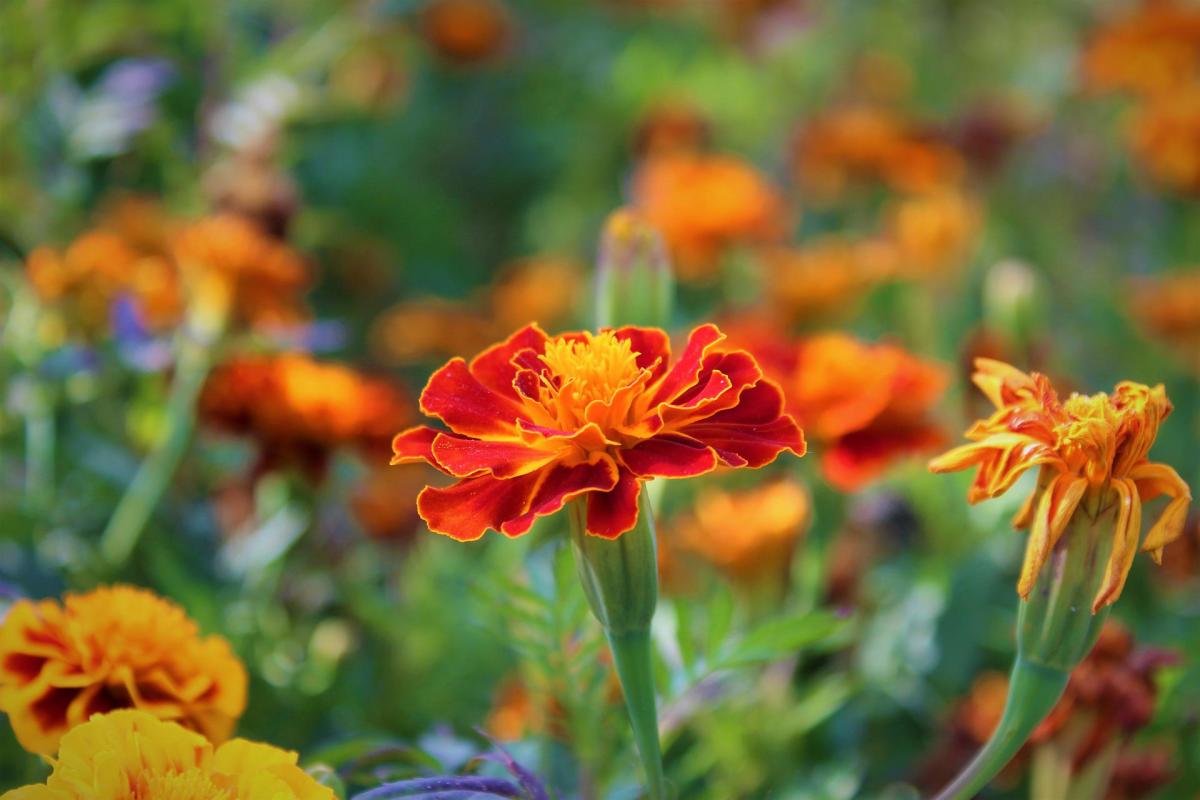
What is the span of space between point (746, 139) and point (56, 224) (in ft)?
4.10

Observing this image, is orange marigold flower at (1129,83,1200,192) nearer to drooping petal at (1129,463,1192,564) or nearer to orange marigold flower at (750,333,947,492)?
orange marigold flower at (750,333,947,492)

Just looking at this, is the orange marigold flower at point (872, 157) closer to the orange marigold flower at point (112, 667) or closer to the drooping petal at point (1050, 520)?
the drooping petal at point (1050, 520)

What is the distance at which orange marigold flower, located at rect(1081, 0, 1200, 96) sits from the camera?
1.77 metres

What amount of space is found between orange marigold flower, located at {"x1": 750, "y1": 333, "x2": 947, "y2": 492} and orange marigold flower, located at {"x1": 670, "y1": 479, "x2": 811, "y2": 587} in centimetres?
8

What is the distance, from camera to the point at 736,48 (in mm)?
2424

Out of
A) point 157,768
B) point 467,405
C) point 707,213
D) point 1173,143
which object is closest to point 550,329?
point 707,213

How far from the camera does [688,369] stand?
573mm

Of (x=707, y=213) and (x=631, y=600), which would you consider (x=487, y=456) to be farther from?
(x=707, y=213)

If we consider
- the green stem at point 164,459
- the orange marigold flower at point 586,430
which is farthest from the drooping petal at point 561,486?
the green stem at point 164,459

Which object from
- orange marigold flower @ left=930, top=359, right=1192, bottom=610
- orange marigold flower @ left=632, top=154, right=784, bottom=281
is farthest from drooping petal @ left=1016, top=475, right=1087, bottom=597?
orange marigold flower @ left=632, top=154, right=784, bottom=281

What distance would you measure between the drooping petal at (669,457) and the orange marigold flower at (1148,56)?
1.46m

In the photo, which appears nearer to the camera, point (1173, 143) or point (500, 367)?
point (500, 367)

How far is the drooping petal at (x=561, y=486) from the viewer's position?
499mm

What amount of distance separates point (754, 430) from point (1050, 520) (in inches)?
5.1
